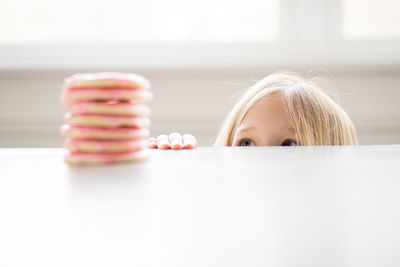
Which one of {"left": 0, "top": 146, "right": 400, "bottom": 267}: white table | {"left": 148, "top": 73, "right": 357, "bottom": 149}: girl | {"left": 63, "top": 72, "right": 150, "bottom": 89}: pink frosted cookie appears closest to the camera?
{"left": 0, "top": 146, "right": 400, "bottom": 267}: white table

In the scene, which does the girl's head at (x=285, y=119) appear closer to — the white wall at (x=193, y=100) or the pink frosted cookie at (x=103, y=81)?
the white wall at (x=193, y=100)

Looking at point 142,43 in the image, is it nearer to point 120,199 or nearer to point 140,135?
point 140,135

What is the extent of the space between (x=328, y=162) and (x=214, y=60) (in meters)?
1.31

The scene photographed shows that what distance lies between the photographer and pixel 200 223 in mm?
180

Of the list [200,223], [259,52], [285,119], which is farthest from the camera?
[259,52]

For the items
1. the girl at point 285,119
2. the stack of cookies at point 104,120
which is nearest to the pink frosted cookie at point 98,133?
the stack of cookies at point 104,120

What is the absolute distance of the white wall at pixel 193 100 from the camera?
1518 millimetres

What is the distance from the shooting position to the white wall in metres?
1.52

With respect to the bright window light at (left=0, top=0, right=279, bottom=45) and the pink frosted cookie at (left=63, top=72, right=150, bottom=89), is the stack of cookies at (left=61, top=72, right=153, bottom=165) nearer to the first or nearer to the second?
the pink frosted cookie at (left=63, top=72, right=150, bottom=89)

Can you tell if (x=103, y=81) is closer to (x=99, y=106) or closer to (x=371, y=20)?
(x=99, y=106)

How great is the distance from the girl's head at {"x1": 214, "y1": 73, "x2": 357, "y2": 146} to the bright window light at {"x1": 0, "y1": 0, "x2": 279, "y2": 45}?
399 mm

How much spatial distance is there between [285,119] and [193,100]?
0.56 m

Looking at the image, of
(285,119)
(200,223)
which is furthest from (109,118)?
(285,119)

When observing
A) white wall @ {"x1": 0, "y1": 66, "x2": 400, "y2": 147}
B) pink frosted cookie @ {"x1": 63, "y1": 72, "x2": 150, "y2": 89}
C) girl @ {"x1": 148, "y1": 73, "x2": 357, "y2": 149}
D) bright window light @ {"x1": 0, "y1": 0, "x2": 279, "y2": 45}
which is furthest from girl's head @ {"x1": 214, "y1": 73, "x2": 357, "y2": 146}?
pink frosted cookie @ {"x1": 63, "y1": 72, "x2": 150, "y2": 89}
